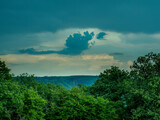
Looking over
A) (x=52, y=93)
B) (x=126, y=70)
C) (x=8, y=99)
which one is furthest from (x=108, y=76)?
(x=8, y=99)

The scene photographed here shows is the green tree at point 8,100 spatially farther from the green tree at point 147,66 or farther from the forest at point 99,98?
the green tree at point 147,66

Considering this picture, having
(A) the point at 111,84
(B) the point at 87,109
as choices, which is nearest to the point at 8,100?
(B) the point at 87,109

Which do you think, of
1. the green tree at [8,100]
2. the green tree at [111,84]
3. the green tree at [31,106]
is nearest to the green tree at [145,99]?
the green tree at [111,84]

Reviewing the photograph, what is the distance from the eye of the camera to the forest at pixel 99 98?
137 feet

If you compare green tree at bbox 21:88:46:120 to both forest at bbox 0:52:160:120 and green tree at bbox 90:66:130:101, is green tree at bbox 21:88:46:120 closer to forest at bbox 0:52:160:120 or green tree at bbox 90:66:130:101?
forest at bbox 0:52:160:120

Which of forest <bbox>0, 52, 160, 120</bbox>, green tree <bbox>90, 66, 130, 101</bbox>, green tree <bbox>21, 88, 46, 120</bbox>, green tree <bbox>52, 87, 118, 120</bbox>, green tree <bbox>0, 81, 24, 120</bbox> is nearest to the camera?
green tree <bbox>0, 81, 24, 120</bbox>

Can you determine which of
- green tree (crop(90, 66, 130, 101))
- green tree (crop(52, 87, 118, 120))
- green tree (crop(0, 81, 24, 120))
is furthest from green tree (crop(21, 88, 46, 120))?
green tree (crop(90, 66, 130, 101))

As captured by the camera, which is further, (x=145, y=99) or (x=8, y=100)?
(x=145, y=99)

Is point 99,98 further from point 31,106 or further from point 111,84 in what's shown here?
point 31,106

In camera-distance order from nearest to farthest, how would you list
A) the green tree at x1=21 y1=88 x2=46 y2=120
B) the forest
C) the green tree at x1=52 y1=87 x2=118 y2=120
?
the forest → the green tree at x1=21 y1=88 x2=46 y2=120 → the green tree at x1=52 y1=87 x2=118 y2=120

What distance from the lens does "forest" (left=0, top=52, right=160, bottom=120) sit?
41672mm

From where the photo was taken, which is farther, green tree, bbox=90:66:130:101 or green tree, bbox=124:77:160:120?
green tree, bbox=90:66:130:101

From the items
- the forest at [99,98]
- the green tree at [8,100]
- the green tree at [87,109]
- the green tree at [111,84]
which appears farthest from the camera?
the green tree at [111,84]

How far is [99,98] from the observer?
52250 millimetres
